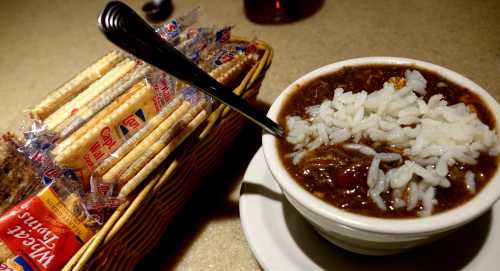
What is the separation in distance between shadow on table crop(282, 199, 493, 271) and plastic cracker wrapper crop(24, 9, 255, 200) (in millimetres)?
319

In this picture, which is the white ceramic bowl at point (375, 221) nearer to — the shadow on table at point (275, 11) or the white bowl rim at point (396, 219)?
the white bowl rim at point (396, 219)

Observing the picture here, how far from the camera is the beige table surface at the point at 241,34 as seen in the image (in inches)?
31.4

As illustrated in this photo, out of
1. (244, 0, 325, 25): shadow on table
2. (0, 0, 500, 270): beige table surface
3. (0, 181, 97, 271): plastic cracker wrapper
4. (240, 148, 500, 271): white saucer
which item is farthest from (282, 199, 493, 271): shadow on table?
(244, 0, 325, 25): shadow on table

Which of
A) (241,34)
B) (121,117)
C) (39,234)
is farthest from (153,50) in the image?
(241,34)

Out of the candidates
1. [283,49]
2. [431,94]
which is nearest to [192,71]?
[431,94]

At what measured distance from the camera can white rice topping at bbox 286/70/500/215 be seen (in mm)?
551

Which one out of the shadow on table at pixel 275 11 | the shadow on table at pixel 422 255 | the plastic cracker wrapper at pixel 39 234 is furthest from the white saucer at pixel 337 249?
the shadow on table at pixel 275 11

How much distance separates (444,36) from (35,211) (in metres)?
1.17

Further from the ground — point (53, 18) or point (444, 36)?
point (53, 18)

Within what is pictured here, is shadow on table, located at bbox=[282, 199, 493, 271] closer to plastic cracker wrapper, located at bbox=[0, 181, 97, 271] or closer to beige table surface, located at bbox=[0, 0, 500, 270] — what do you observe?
beige table surface, located at bbox=[0, 0, 500, 270]

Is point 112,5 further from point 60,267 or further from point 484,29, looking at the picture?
point 484,29

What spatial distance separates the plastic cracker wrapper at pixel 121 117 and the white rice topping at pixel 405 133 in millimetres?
240

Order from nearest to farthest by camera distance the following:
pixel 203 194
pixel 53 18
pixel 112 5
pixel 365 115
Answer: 1. pixel 112 5
2. pixel 365 115
3. pixel 203 194
4. pixel 53 18

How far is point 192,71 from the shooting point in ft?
2.03
